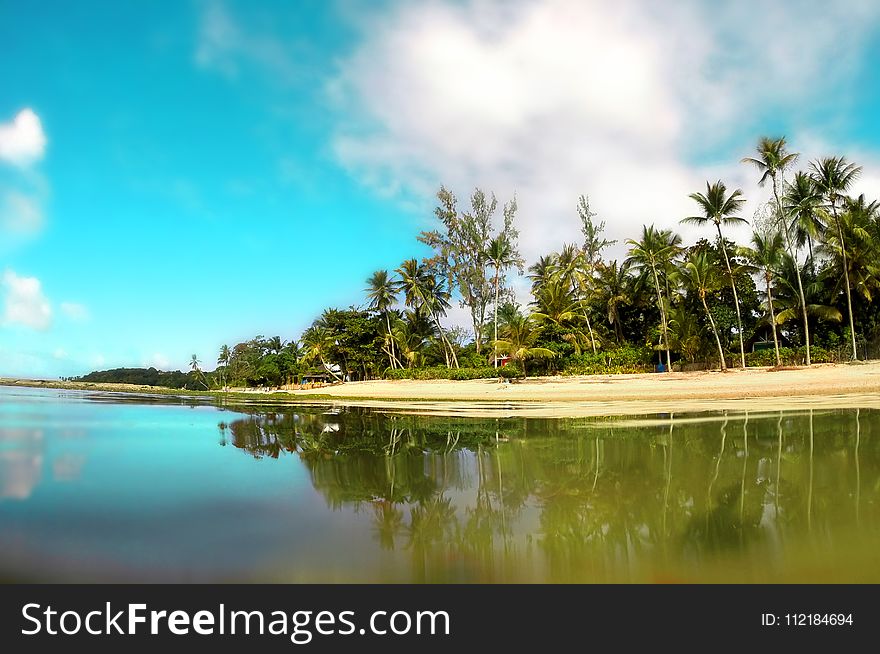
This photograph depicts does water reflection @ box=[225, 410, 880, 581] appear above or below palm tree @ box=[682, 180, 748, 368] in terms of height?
below

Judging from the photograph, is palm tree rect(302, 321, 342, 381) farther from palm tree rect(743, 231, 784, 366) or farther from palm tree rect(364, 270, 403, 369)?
palm tree rect(743, 231, 784, 366)

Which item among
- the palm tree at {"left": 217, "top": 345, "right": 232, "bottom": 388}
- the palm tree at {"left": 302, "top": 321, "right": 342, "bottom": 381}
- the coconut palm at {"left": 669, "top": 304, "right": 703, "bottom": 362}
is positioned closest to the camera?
the coconut palm at {"left": 669, "top": 304, "right": 703, "bottom": 362}

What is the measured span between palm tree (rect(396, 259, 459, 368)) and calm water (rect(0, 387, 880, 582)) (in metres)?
35.6

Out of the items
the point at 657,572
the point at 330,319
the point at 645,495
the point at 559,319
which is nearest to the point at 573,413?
the point at 645,495

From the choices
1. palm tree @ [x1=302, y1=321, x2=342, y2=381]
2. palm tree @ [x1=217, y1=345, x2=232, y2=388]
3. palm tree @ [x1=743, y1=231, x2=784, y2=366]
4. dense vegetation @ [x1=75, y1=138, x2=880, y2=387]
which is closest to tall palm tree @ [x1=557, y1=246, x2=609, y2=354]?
dense vegetation @ [x1=75, y1=138, x2=880, y2=387]

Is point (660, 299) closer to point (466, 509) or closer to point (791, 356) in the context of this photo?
point (791, 356)

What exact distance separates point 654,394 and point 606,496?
19.1 meters

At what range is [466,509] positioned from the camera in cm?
634

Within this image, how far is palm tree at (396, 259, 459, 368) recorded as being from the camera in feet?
156

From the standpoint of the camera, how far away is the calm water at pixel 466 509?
14.3ft

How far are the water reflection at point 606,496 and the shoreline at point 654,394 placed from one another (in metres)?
6.21

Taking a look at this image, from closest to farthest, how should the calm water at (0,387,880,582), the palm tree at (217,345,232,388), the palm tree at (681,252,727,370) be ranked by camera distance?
the calm water at (0,387,880,582)
the palm tree at (681,252,727,370)
the palm tree at (217,345,232,388)

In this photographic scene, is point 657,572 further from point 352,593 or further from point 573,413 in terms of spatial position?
point 573,413

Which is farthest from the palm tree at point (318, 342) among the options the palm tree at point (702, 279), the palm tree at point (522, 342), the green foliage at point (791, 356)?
the green foliage at point (791, 356)
